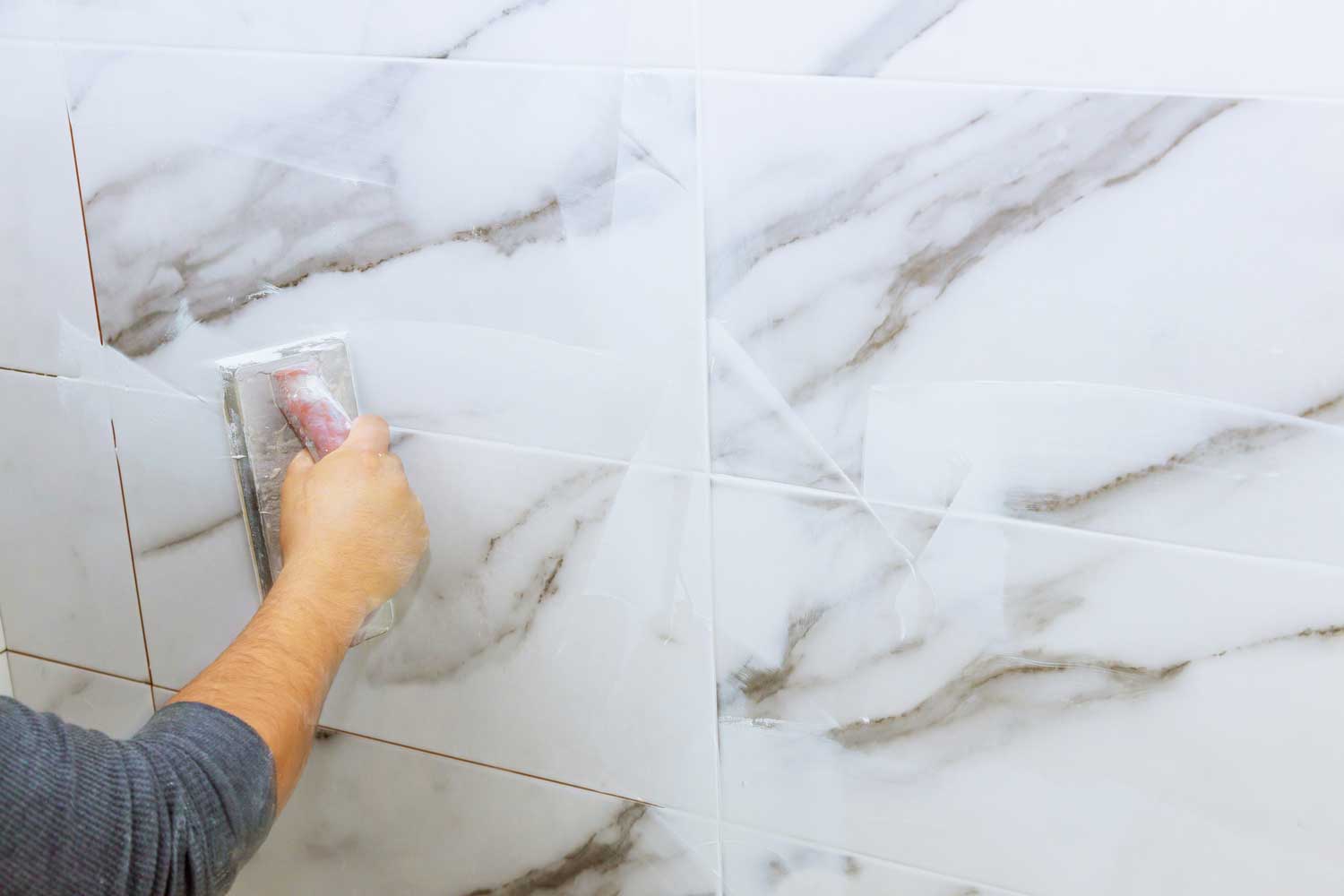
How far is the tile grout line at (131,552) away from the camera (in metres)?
1.05

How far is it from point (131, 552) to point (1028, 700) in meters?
0.83

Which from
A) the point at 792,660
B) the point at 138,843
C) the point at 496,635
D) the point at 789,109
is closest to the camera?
the point at 138,843

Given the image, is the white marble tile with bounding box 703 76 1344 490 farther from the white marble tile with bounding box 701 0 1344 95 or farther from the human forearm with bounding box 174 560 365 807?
the human forearm with bounding box 174 560 365 807

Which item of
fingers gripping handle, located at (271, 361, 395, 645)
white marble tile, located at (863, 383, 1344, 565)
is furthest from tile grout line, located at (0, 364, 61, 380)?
white marble tile, located at (863, 383, 1344, 565)

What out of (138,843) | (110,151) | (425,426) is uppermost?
(110,151)

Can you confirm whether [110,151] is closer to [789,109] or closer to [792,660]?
[789,109]

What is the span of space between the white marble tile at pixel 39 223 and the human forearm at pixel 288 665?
14.8 inches

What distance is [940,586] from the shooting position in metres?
0.79

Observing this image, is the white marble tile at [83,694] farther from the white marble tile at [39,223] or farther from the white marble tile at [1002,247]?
→ the white marble tile at [1002,247]

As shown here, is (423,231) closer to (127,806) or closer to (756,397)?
(756,397)

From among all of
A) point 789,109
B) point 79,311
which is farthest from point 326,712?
point 789,109

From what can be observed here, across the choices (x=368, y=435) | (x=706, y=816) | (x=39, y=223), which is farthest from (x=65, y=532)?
(x=706, y=816)

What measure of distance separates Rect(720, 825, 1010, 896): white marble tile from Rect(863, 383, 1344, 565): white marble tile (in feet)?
0.99

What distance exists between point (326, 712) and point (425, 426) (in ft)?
1.05
